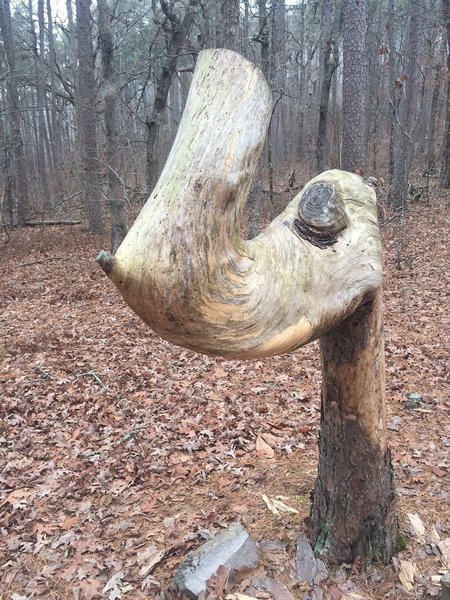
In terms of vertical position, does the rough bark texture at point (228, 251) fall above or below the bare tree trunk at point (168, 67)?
below

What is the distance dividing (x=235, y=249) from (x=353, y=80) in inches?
383

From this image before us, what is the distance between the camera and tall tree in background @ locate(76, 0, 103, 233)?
13.3 metres

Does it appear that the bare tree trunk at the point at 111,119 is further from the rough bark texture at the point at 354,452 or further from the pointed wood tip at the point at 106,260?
the pointed wood tip at the point at 106,260

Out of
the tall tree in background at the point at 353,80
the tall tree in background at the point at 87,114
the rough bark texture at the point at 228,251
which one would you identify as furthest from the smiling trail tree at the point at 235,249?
the tall tree in background at the point at 87,114

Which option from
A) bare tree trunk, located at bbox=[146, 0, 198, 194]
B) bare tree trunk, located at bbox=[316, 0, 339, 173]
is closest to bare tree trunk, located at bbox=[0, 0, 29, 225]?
bare tree trunk, located at bbox=[146, 0, 198, 194]

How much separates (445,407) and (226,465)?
2.47 meters

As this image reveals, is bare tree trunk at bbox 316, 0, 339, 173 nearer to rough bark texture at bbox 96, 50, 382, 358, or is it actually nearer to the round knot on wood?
the round knot on wood

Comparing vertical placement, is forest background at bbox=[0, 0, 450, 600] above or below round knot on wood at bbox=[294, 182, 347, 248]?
below

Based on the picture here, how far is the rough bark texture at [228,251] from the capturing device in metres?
1.52

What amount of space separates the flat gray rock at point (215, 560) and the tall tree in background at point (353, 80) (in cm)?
820

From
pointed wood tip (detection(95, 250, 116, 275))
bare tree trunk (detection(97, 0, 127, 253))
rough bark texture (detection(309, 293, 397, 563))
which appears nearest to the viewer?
pointed wood tip (detection(95, 250, 116, 275))

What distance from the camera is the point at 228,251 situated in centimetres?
163

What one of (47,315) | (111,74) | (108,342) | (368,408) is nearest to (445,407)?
(368,408)

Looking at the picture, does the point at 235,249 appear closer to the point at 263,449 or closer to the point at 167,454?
the point at 263,449
